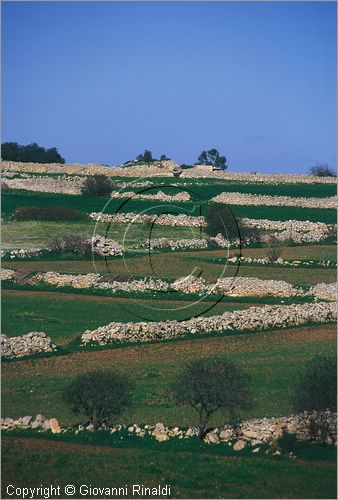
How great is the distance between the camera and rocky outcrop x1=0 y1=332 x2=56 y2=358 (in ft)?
115

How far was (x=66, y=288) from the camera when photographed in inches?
1879

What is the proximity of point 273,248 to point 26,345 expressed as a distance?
24758mm

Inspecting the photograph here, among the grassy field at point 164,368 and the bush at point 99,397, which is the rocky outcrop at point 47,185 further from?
the bush at point 99,397

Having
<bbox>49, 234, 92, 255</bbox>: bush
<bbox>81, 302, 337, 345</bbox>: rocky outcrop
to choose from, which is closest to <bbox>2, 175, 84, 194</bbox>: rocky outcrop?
<bbox>49, 234, 92, 255</bbox>: bush

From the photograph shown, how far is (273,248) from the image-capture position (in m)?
58.1

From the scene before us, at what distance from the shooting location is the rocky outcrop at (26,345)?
115 ft

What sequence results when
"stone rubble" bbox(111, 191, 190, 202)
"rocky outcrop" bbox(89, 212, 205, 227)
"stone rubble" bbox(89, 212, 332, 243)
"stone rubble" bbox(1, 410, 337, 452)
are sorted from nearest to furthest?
"stone rubble" bbox(1, 410, 337, 452)
"stone rubble" bbox(89, 212, 332, 243)
"rocky outcrop" bbox(89, 212, 205, 227)
"stone rubble" bbox(111, 191, 190, 202)

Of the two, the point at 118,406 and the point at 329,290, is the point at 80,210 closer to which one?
the point at 329,290

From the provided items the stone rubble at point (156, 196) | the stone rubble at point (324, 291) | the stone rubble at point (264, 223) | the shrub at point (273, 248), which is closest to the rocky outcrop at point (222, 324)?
the stone rubble at point (324, 291)

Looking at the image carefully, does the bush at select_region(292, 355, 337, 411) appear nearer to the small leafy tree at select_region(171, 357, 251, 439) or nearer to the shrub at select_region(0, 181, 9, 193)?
the small leafy tree at select_region(171, 357, 251, 439)

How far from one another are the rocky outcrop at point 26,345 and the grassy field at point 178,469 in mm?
9891

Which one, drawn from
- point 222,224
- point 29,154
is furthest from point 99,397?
point 29,154

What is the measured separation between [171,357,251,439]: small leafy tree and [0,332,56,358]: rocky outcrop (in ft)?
28.4

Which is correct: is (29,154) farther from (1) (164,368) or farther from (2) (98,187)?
(1) (164,368)
